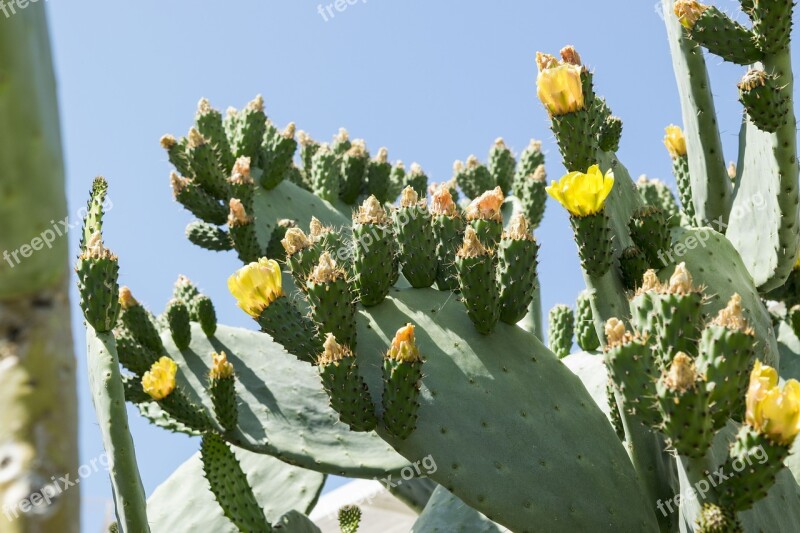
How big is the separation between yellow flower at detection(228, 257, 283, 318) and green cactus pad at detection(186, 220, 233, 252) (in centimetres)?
201

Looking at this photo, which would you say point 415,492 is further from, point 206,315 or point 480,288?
point 480,288

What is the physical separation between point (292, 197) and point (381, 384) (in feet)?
8.08

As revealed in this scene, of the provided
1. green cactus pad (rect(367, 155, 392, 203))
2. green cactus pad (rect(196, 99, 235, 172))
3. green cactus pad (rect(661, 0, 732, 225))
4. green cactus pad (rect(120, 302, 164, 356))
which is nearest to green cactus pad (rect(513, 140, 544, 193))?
green cactus pad (rect(367, 155, 392, 203))

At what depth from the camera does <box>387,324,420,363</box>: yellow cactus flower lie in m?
2.58

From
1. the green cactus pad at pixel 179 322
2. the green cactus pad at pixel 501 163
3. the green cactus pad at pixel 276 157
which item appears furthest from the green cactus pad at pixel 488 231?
the green cactus pad at pixel 501 163

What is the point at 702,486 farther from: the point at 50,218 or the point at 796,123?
the point at 50,218

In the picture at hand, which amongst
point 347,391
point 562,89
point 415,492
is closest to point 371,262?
point 347,391

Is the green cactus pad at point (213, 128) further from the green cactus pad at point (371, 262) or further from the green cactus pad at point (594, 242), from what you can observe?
the green cactus pad at point (594, 242)

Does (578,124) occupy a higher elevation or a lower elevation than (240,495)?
higher

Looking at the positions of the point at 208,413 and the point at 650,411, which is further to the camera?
the point at 208,413

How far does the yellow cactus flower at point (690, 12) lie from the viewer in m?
3.06

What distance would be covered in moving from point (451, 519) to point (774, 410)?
5.75ft

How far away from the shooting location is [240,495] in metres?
3.06

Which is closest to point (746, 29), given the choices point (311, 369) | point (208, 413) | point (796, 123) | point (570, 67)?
point (796, 123)
